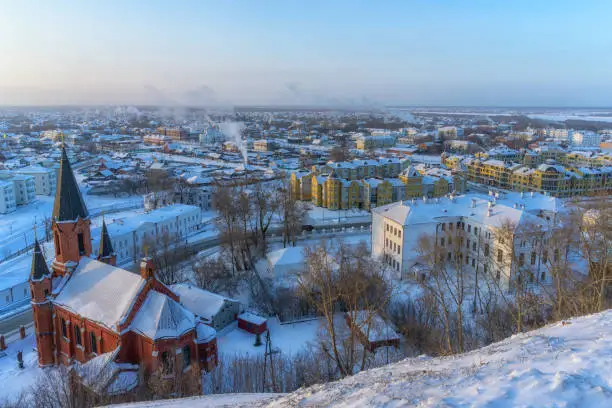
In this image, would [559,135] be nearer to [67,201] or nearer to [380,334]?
[380,334]

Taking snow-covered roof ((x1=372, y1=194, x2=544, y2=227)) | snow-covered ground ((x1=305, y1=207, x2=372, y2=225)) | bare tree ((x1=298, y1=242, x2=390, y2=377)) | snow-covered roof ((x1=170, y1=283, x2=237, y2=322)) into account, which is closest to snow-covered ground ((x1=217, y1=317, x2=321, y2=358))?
bare tree ((x1=298, y1=242, x2=390, y2=377))

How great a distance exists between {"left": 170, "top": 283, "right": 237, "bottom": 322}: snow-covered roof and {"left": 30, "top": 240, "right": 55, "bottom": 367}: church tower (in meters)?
5.90

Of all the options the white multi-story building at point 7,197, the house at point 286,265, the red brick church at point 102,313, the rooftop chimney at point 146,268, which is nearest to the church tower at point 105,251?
the red brick church at point 102,313

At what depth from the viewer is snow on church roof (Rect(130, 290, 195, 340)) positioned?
→ 18.7 meters

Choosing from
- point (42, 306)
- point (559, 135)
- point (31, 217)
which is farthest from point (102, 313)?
point (559, 135)

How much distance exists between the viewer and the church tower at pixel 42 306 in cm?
2189

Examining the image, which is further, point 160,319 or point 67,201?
point 67,201

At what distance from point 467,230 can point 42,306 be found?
88.8 feet

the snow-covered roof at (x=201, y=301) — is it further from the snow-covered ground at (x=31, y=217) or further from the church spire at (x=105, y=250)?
the snow-covered ground at (x=31, y=217)

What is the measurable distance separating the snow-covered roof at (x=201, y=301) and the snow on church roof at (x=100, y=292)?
454 cm

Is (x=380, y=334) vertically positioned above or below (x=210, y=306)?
below

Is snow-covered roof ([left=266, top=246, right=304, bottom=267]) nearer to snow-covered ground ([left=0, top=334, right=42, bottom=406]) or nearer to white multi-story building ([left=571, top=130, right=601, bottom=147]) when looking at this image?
snow-covered ground ([left=0, top=334, right=42, bottom=406])

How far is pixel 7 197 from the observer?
5734 cm

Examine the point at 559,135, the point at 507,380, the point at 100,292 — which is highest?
the point at 507,380
